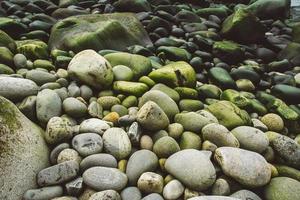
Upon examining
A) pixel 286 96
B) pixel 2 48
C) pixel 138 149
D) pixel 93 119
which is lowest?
pixel 286 96

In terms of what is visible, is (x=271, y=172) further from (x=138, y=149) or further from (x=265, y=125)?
(x=138, y=149)

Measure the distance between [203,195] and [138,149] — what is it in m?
0.88

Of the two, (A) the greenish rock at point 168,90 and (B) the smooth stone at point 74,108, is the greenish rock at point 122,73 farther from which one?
(B) the smooth stone at point 74,108

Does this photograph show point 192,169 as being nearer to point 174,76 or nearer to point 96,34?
point 174,76

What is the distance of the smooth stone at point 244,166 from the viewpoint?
347 cm

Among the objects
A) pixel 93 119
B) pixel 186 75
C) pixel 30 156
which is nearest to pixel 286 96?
pixel 186 75

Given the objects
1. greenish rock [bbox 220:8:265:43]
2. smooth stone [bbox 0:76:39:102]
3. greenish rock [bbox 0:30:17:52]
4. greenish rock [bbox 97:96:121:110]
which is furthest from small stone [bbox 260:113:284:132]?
greenish rock [bbox 0:30:17:52]

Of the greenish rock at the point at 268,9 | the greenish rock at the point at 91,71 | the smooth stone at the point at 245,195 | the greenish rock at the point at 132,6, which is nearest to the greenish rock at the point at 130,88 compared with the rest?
the greenish rock at the point at 91,71

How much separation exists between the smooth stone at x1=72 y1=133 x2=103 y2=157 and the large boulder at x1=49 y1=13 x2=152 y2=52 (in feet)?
7.97

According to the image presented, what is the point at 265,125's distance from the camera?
4.70 m

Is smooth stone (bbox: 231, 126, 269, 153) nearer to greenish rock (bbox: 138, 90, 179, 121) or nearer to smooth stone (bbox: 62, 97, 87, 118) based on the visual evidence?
greenish rock (bbox: 138, 90, 179, 121)

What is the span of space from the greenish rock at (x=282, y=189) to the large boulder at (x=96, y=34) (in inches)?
142

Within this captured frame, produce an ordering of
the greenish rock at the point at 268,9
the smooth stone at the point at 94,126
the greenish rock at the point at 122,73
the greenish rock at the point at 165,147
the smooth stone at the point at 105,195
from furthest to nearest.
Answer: the greenish rock at the point at 268,9, the greenish rock at the point at 122,73, the smooth stone at the point at 94,126, the greenish rock at the point at 165,147, the smooth stone at the point at 105,195

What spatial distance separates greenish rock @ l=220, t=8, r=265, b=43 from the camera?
24.6 feet
